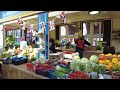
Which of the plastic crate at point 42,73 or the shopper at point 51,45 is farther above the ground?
the shopper at point 51,45

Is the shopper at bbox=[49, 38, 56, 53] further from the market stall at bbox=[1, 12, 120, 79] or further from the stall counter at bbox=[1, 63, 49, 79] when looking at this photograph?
the stall counter at bbox=[1, 63, 49, 79]

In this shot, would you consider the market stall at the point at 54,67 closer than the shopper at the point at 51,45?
Yes

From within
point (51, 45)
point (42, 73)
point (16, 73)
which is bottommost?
point (16, 73)

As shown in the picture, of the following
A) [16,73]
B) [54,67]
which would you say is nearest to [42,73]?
[54,67]

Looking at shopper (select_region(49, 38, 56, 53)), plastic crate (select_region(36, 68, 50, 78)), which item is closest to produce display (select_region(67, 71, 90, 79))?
plastic crate (select_region(36, 68, 50, 78))

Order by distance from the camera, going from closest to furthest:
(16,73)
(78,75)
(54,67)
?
(78,75) → (54,67) → (16,73)

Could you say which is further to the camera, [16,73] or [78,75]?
[16,73]

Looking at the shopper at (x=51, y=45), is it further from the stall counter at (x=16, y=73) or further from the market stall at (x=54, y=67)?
the stall counter at (x=16, y=73)

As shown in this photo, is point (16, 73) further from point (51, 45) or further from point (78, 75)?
point (51, 45)

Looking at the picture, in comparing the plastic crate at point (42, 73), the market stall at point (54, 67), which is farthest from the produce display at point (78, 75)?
the plastic crate at point (42, 73)

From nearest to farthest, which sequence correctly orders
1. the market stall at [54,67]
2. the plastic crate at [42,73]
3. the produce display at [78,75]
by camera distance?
the produce display at [78,75], the market stall at [54,67], the plastic crate at [42,73]

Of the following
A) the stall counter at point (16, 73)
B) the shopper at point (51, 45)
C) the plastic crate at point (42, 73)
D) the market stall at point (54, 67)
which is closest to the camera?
the market stall at point (54, 67)

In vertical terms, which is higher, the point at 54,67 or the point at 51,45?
the point at 51,45
